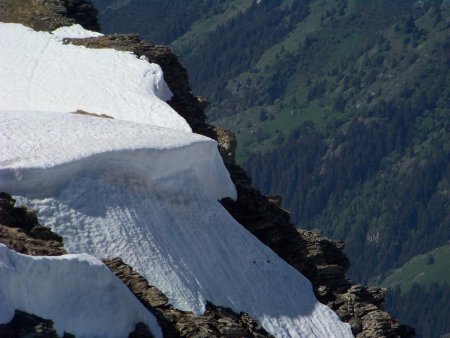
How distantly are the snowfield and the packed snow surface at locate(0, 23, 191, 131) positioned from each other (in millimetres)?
3238

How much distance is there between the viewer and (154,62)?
169 ft

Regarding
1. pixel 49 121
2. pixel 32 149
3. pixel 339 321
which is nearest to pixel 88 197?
pixel 32 149

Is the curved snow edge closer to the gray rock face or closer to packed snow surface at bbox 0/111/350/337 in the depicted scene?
packed snow surface at bbox 0/111/350/337

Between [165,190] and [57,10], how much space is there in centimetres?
1955

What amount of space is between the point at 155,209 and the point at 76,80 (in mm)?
13114

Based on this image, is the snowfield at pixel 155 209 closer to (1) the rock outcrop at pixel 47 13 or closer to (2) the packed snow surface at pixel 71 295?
(2) the packed snow surface at pixel 71 295

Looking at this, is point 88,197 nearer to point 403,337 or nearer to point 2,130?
point 2,130

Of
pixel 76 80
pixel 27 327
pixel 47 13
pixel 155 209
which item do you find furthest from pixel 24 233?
pixel 47 13

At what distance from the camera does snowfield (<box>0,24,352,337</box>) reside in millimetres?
35688

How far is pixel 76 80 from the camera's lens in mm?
50594

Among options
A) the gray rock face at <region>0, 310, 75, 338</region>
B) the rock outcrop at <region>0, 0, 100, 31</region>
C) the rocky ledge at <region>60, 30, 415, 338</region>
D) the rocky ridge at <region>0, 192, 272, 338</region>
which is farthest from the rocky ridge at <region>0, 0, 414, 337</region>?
the gray rock face at <region>0, 310, 75, 338</region>

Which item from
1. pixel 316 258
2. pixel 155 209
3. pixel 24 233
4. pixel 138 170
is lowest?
pixel 316 258

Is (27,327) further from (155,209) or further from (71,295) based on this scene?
(155,209)

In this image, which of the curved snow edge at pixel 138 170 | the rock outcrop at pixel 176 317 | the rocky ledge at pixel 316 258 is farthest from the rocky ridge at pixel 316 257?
the rock outcrop at pixel 176 317
